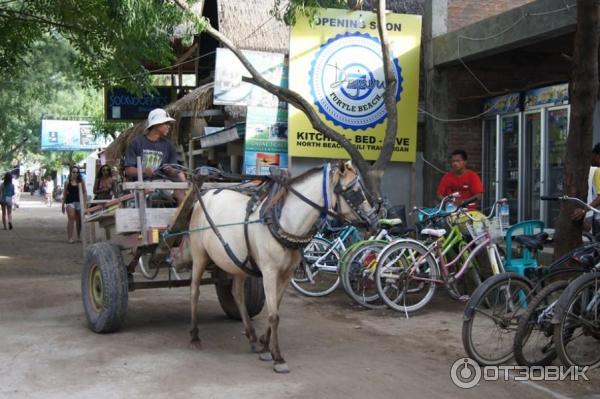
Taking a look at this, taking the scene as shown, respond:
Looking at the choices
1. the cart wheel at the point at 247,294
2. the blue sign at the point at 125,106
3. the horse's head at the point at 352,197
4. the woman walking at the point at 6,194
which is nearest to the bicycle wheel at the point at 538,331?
the horse's head at the point at 352,197

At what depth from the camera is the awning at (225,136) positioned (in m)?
13.3

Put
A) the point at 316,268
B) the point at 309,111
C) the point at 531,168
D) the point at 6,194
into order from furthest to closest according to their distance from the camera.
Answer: the point at 6,194 < the point at 531,168 < the point at 309,111 < the point at 316,268

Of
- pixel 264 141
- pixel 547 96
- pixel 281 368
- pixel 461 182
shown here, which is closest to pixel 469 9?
pixel 547 96

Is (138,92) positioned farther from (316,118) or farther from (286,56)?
(316,118)

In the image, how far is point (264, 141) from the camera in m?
12.0

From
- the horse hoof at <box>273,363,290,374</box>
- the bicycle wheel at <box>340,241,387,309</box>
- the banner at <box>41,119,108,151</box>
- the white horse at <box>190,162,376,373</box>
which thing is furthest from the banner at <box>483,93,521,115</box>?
the banner at <box>41,119,108,151</box>

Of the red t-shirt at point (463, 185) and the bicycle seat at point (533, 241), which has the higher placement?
the red t-shirt at point (463, 185)

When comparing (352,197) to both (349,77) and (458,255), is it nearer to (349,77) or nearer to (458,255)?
(458,255)

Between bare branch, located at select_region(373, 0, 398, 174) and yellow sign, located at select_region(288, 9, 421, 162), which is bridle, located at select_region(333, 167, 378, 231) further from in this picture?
yellow sign, located at select_region(288, 9, 421, 162)

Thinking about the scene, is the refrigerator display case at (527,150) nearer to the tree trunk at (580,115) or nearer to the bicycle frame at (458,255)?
the bicycle frame at (458,255)

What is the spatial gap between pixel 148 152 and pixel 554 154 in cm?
693

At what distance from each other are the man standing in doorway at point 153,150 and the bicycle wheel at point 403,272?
2.67 meters

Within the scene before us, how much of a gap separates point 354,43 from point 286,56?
1.17m

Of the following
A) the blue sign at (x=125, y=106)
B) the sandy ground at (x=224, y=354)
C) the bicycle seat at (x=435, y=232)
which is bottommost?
the sandy ground at (x=224, y=354)
